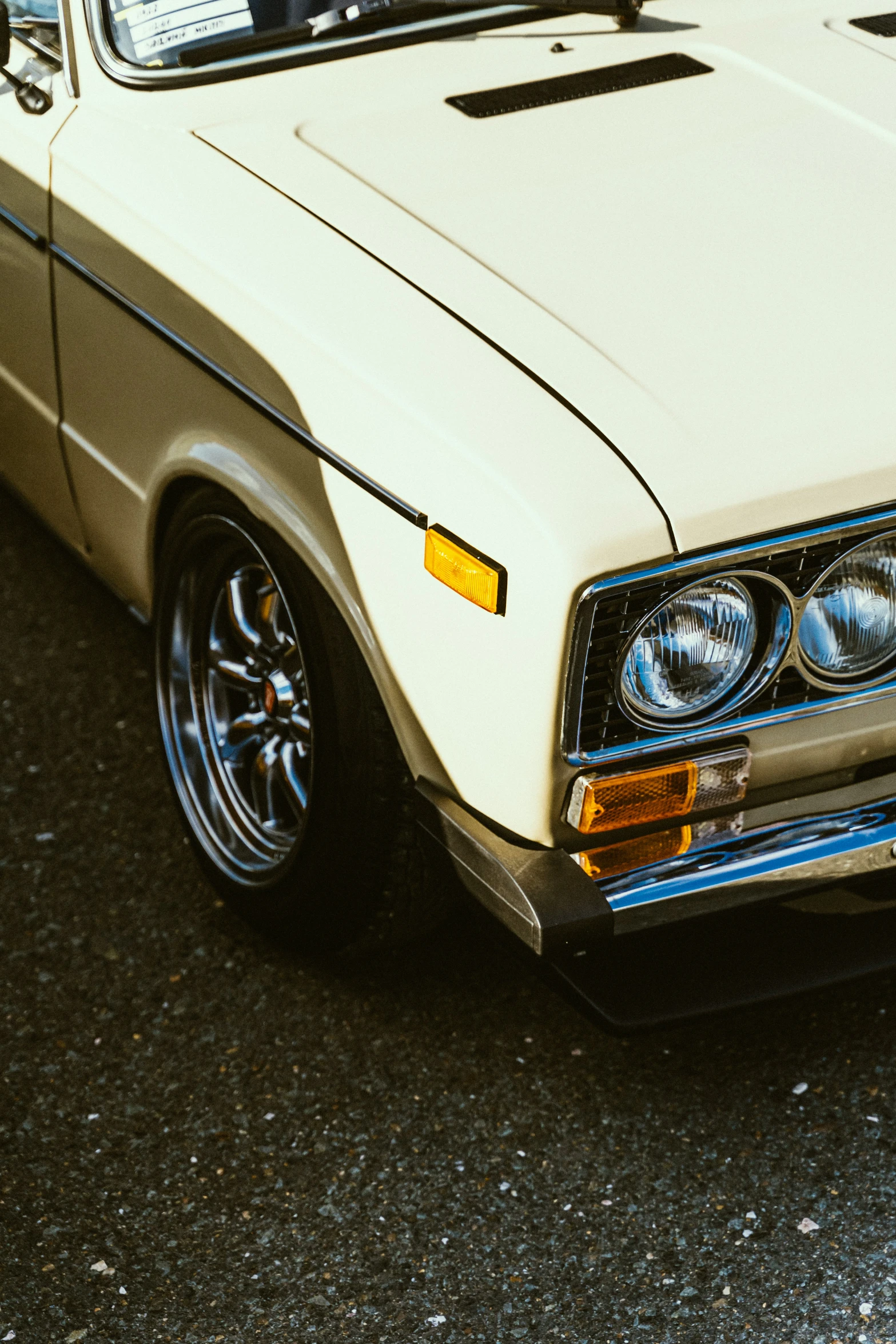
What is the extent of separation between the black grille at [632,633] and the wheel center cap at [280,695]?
0.84 metres

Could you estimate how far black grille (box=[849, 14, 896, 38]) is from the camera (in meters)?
2.95

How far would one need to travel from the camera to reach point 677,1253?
234 cm

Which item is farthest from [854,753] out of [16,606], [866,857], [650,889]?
[16,606]

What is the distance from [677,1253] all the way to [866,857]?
67 cm

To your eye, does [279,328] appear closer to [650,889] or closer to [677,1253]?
[650,889]

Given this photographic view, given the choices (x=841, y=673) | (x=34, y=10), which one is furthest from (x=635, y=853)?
(x=34, y=10)

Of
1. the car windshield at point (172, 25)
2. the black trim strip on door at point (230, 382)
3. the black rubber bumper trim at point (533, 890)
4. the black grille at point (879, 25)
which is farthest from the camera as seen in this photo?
the black grille at point (879, 25)

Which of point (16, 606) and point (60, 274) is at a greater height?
point (60, 274)

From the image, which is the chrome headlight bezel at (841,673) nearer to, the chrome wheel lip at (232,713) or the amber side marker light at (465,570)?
the amber side marker light at (465,570)

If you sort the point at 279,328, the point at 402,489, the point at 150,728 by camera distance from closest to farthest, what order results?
the point at 402,489 < the point at 279,328 < the point at 150,728

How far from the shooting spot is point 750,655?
2.11 m

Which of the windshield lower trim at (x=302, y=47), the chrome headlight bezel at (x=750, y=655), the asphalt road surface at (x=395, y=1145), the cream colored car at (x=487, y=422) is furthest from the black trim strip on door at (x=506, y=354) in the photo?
the asphalt road surface at (x=395, y=1145)

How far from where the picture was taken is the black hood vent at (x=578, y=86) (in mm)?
2732

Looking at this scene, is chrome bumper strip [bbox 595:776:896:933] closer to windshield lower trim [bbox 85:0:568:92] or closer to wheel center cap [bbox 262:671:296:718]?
wheel center cap [bbox 262:671:296:718]
